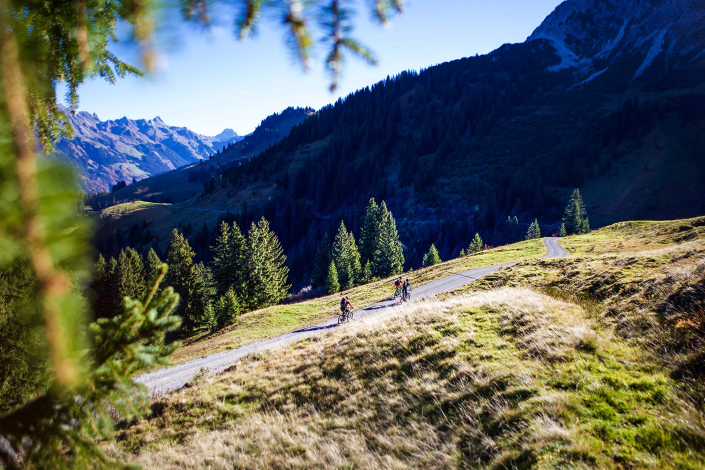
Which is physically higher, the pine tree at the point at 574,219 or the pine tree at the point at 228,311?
the pine tree at the point at 228,311

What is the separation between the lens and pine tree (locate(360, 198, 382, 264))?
49812 mm

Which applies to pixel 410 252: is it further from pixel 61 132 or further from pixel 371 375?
pixel 61 132

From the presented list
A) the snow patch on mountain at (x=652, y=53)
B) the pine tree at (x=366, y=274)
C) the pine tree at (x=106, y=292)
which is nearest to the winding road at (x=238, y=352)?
the pine tree at (x=106, y=292)

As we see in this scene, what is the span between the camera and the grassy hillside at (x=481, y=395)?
4414mm

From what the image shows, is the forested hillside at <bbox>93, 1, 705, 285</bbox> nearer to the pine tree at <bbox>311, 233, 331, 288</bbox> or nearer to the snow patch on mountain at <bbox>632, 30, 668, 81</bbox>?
the snow patch on mountain at <bbox>632, 30, 668, 81</bbox>

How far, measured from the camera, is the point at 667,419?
4.20 meters

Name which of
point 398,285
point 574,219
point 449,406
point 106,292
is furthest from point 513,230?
point 449,406

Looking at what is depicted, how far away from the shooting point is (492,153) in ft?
453

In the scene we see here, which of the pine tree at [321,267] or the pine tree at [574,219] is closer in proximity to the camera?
the pine tree at [321,267]

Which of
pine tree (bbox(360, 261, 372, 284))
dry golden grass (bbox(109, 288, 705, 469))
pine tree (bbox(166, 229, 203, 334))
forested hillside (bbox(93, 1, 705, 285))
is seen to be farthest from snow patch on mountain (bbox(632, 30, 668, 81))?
dry golden grass (bbox(109, 288, 705, 469))

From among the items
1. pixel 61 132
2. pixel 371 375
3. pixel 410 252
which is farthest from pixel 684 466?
pixel 410 252

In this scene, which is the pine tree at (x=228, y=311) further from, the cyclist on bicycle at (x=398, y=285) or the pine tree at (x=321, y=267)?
the pine tree at (x=321, y=267)

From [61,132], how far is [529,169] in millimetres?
141881

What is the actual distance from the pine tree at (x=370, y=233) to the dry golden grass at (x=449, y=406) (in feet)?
126
